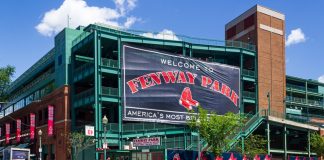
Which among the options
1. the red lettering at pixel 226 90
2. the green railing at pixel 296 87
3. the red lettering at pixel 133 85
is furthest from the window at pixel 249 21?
the red lettering at pixel 133 85

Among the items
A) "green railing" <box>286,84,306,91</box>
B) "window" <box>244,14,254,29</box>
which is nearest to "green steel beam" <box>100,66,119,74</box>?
"window" <box>244,14,254,29</box>

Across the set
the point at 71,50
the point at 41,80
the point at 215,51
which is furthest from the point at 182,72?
the point at 41,80

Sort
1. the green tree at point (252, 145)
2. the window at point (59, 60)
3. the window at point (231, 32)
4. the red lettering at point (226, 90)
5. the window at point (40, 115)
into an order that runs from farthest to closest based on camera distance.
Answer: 1. the window at point (231, 32)
2. the window at point (40, 115)
3. the red lettering at point (226, 90)
4. the window at point (59, 60)
5. the green tree at point (252, 145)

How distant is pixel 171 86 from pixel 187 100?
2878 millimetres

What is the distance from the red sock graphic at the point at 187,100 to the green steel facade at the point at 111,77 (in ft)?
9.23

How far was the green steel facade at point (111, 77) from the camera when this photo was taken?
53688 mm

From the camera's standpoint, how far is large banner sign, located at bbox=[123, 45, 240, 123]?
182 ft

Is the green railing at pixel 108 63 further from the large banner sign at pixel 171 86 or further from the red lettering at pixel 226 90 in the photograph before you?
the red lettering at pixel 226 90

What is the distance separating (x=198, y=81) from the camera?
61250 mm

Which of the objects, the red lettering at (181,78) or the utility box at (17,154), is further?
the red lettering at (181,78)

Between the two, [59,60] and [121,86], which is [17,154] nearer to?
[121,86]

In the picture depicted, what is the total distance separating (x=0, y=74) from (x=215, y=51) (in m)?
38.6

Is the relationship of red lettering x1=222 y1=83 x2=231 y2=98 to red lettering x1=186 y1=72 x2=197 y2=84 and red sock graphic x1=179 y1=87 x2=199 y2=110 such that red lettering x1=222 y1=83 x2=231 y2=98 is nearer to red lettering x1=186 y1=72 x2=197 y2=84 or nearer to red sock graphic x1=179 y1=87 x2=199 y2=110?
red lettering x1=186 y1=72 x2=197 y2=84

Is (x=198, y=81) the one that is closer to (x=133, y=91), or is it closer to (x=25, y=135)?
(x=133, y=91)
